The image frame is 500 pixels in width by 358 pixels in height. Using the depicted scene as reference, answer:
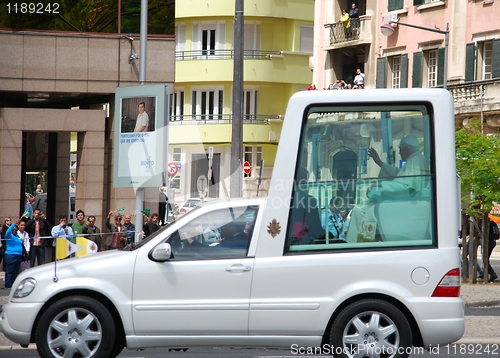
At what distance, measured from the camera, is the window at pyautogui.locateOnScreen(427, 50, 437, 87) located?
43025 millimetres

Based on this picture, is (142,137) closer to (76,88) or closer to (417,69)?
(76,88)

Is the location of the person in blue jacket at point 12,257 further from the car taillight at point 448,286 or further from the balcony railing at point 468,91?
the balcony railing at point 468,91

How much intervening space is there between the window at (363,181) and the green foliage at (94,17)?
16.1m

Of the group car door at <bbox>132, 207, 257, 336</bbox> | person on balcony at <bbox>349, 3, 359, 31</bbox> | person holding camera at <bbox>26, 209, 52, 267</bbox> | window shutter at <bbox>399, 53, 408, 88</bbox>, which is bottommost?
person holding camera at <bbox>26, 209, 52, 267</bbox>

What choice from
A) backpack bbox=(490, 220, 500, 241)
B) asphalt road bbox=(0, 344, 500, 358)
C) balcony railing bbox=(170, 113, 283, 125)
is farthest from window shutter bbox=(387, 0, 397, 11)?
asphalt road bbox=(0, 344, 500, 358)

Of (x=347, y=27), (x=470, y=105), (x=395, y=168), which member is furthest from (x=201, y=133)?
(x=395, y=168)

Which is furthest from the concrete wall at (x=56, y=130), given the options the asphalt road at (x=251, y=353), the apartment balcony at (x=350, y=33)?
the apartment balcony at (x=350, y=33)

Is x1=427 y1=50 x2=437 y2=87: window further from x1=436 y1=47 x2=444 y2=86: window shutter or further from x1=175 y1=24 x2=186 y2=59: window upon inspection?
x1=175 y1=24 x2=186 y2=59: window

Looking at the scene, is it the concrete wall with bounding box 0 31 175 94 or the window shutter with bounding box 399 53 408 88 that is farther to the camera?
the window shutter with bounding box 399 53 408 88

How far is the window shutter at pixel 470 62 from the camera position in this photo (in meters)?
39.9

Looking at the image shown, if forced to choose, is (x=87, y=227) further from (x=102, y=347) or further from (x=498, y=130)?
(x=498, y=130)

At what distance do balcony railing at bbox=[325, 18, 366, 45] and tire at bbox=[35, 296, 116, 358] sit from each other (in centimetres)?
3944

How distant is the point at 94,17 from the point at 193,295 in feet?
55.0

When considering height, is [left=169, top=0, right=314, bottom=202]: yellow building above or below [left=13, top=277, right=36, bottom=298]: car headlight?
above
